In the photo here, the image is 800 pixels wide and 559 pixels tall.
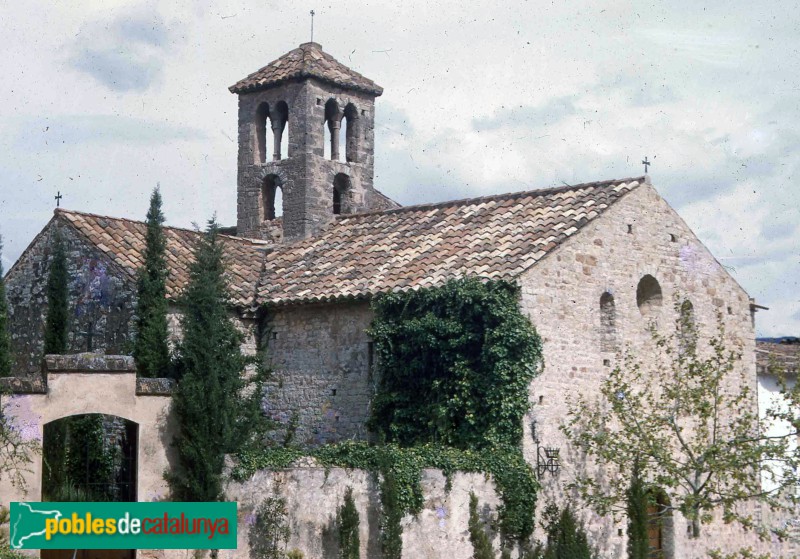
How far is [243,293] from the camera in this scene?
29.4 meters

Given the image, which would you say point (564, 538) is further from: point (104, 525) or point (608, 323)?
point (104, 525)

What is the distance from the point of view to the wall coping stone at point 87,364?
21.0m

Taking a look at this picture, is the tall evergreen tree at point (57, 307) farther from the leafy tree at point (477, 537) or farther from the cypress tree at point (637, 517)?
the cypress tree at point (637, 517)

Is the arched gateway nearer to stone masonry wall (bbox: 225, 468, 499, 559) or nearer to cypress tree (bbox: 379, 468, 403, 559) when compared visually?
stone masonry wall (bbox: 225, 468, 499, 559)

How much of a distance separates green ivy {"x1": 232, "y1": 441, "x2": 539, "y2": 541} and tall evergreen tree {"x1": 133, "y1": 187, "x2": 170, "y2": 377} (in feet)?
9.80

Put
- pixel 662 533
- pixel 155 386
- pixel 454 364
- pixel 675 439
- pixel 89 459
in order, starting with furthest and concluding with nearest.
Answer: pixel 675 439 → pixel 662 533 → pixel 454 364 → pixel 89 459 → pixel 155 386

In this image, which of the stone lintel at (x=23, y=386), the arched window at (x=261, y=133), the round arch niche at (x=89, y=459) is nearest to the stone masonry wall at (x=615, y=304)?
the round arch niche at (x=89, y=459)

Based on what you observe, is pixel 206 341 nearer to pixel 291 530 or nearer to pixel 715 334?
pixel 291 530

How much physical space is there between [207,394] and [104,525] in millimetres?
3219

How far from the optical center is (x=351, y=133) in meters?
34.0

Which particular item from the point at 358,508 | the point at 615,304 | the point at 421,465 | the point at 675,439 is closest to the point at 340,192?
the point at 615,304

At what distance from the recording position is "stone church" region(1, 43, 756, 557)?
2658 centimetres

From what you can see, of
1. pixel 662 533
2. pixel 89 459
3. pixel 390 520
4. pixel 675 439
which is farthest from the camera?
pixel 675 439

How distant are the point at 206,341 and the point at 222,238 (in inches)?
327
